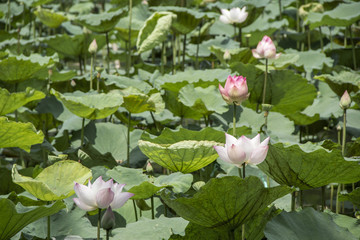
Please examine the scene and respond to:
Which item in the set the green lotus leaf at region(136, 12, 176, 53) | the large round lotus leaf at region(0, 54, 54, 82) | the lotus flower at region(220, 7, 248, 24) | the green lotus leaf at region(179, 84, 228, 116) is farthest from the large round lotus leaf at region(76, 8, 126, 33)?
the green lotus leaf at region(179, 84, 228, 116)

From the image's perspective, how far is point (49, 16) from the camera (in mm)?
2975

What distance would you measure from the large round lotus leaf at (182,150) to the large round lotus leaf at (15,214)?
0.30 meters

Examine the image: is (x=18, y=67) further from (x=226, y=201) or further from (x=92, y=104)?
(x=226, y=201)

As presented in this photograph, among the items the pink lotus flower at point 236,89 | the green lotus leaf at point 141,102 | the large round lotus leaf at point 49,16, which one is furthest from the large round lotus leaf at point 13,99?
the large round lotus leaf at point 49,16

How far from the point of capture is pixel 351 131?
189cm

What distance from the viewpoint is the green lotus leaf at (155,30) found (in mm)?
2096

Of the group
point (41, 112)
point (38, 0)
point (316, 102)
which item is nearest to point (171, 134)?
point (41, 112)

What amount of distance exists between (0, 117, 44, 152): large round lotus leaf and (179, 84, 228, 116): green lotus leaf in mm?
520

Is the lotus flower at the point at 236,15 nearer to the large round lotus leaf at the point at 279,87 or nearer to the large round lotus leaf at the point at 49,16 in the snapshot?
the large round lotus leaf at the point at 279,87

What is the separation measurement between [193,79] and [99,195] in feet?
3.85

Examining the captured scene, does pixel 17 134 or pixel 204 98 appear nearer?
pixel 17 134

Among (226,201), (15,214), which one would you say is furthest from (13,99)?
(226,201)

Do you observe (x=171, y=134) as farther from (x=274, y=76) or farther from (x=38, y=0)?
(x=38, y=0)

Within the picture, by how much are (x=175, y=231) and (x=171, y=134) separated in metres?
0.35
